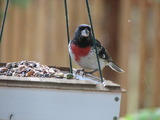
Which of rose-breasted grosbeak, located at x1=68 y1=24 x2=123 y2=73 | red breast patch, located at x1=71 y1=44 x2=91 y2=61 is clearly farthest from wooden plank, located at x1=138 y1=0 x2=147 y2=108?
red breast patch, located at x1=71 y1=44 x2=91 y2=61

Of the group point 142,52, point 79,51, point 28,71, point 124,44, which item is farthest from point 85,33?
point 142,52

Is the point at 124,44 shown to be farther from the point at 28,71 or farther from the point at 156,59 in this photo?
the point at 28,71

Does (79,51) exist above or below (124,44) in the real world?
below

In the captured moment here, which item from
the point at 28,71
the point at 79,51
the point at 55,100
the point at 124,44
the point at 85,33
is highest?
the point at 124,44

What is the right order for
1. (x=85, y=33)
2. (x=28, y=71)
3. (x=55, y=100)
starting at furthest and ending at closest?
(x=85, y=33) → (x=28, y=71) → (x=55, y=100)

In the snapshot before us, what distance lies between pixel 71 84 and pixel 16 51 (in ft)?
14.5

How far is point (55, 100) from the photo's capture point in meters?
2.57

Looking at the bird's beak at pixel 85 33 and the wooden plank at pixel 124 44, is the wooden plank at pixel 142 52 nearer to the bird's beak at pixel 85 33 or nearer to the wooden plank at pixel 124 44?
the wooden plank at pixel 124 44

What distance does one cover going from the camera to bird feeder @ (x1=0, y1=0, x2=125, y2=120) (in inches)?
100

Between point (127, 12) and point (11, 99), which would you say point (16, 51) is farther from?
point (11, 99)

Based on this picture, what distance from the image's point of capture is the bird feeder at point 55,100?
8.37 ft

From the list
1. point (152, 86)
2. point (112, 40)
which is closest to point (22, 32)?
point (112, 40)

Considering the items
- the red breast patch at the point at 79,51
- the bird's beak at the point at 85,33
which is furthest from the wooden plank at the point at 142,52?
the bird's beak at the point at 85,33

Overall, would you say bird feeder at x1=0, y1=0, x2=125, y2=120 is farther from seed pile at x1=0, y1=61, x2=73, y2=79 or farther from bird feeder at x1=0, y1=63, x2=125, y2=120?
seed pile at x1=0, y1=61, x2=73, y2=79
